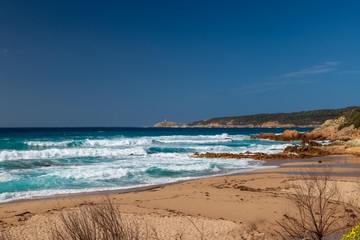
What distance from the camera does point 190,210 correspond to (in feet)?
35.8

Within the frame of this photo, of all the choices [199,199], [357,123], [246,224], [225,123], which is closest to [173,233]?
[246,224]

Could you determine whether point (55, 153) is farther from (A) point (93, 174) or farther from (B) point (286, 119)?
(B) point (286, 119)

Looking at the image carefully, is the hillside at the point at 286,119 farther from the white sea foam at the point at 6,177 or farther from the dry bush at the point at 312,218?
the dry bush at the point at 312,218

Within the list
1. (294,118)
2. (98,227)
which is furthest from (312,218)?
(294,118)

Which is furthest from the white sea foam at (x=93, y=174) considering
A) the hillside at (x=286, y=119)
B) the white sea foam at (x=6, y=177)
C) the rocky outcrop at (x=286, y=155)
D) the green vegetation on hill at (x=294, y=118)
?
the hillside at (x=286, y=119)

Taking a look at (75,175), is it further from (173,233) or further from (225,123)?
(225,123)

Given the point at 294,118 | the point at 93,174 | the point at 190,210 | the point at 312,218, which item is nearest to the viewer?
the point at 312,218

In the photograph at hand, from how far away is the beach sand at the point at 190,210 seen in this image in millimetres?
8727

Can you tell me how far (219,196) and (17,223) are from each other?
6654mm

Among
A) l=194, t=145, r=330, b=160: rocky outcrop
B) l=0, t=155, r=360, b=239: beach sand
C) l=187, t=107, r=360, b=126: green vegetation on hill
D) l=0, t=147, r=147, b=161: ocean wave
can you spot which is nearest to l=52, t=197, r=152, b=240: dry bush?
l=0, t=155, r=360, b=239: beach sand

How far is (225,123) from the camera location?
19838 cm

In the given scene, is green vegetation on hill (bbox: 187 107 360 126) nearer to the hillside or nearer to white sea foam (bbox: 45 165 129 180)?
the hillside

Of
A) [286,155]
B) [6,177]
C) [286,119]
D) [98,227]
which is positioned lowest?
[286,155]

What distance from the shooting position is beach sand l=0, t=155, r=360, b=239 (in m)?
8.73
